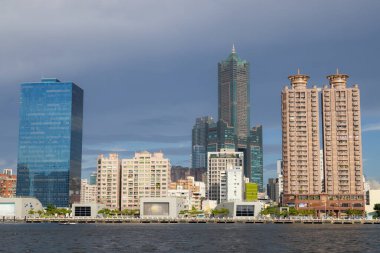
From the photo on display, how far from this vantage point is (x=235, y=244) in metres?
143

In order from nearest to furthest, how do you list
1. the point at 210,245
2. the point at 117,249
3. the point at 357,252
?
1. the point at 357,252
2. the point at 117,249
3. the point at 210,245

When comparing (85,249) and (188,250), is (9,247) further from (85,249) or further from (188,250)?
(188,250)

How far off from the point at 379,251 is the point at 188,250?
37.1 metres

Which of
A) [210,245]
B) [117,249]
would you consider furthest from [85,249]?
[210,245]

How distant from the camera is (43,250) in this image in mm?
127000

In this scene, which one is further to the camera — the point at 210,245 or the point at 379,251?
the point at 210,245

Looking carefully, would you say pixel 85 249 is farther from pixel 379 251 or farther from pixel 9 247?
pixel 379 251

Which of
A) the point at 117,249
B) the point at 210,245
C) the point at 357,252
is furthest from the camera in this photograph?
the point at 210,245

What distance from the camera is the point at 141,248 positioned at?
427 ft

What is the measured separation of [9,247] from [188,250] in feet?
131

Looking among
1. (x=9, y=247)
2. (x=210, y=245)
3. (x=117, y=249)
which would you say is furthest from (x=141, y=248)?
(x=9, y=247)

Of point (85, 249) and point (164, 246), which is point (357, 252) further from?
point (85, 249)

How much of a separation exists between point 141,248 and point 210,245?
16918 millimetres

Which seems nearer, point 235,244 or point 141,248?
point 141,248
